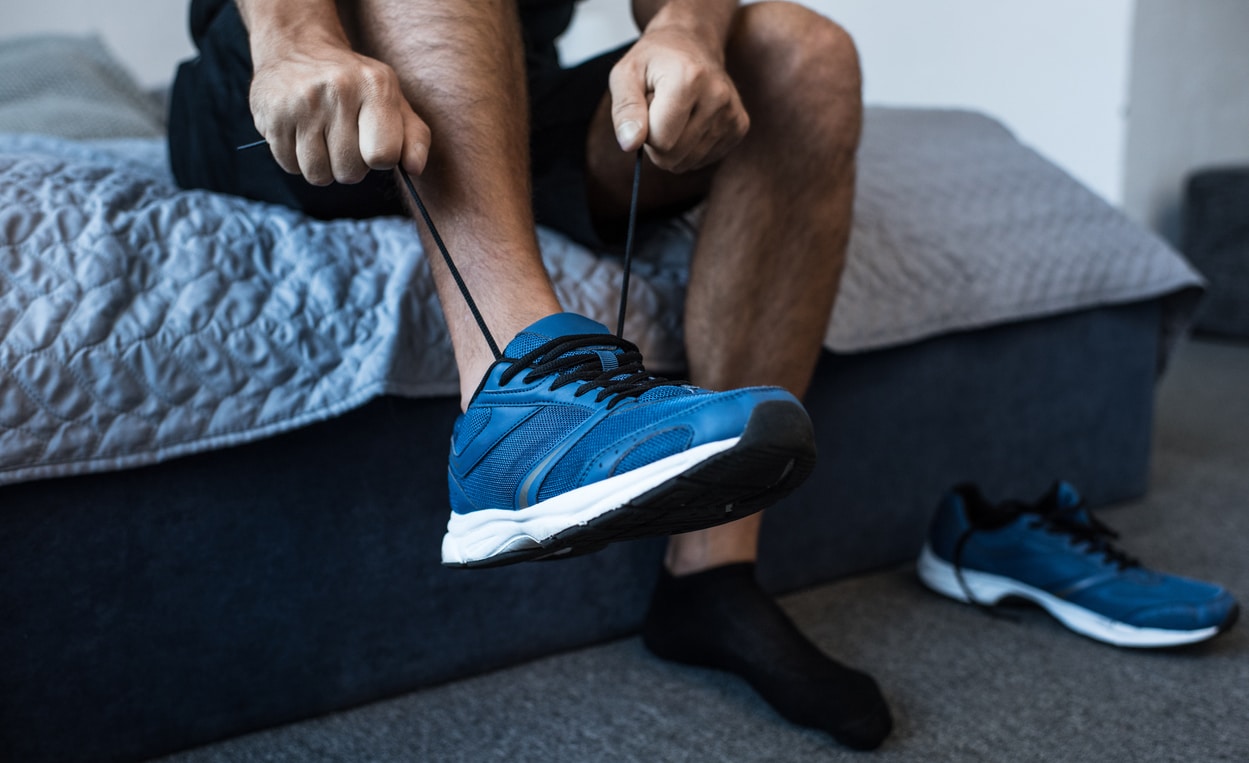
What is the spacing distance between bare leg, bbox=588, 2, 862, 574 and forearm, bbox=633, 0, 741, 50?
4 cm

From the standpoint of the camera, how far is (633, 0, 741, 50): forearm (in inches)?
27.8

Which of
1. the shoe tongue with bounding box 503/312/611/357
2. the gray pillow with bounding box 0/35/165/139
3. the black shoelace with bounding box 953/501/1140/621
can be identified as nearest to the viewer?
the shoe tongue with bounding box 503/312/611/357

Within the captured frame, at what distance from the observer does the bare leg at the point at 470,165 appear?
617 millimetres

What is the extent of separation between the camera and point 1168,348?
4.33 feet

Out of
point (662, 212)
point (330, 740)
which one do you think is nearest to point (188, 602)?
point (330, 740)

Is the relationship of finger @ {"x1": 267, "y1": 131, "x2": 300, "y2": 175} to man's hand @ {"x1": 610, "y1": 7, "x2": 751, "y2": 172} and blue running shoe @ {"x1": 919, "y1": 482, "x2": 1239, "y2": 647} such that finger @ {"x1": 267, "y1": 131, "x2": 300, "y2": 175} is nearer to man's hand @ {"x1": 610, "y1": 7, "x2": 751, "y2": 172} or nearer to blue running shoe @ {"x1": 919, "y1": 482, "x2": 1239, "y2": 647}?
man's hand @ {"x1": 610, "y1": 7, "x2": 751, "y2": 172}

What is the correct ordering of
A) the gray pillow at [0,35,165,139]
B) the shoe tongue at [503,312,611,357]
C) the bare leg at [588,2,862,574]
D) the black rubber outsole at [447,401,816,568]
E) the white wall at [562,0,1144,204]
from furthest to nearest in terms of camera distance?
the white wall at [562,0,1144,204] → the gray pillow at [0,35,165,139] → the bare leg at [588,2,862,574] → the shoe tongue at [503,312,611,357] → the black rubber outsole at [447,401,816,568]

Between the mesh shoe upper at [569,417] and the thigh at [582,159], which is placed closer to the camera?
the mesh shoe upper at [569,417]

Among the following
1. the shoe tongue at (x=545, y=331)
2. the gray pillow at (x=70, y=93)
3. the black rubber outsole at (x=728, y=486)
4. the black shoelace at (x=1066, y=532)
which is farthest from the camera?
the gray pillow at (x=70, y=93)

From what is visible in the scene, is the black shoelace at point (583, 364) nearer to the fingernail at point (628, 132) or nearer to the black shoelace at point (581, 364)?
the black shoelace at point (581, 364)

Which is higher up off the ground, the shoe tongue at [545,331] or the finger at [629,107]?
the finger at [629,107]

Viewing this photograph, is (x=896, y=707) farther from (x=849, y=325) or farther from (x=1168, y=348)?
(x=1168, y=348)

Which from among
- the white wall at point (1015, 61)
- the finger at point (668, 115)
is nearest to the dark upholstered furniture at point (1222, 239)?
the white wall at point (1015, 61)

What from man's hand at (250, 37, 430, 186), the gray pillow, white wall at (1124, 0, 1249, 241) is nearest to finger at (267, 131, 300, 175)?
man's hand at (250, 37, 430, 186)
